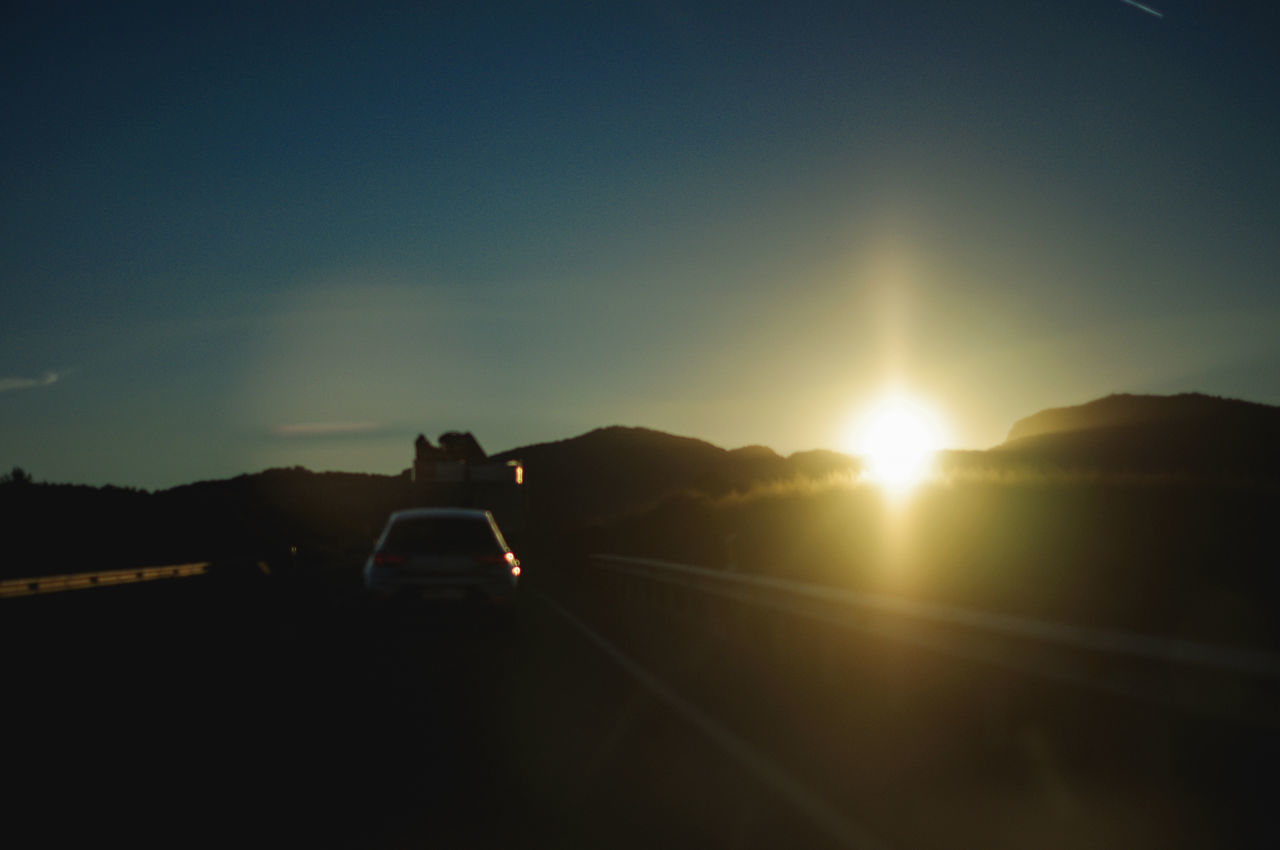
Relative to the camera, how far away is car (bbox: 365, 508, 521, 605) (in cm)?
1609

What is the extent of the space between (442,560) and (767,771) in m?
8.88

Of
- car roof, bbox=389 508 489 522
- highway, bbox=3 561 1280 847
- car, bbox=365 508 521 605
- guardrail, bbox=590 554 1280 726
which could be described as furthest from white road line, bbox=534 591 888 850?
car roof, bbox=389 508 489 522

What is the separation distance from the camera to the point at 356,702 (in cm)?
1104

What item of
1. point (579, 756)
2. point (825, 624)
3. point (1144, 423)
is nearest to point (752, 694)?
point (825, 624)

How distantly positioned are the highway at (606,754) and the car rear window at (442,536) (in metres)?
1.74

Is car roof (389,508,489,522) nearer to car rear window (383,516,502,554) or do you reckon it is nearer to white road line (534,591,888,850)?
car rear window (383,516,502,554)

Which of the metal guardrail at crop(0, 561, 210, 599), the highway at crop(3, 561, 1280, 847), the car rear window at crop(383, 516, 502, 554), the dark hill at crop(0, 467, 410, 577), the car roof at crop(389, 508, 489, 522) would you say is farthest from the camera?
the dark hill at crop(0, 467, 410, 577)

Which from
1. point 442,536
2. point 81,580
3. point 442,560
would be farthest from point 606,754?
point 81,580

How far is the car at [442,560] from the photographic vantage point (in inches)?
634

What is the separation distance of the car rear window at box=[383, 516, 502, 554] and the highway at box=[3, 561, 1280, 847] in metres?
1.74

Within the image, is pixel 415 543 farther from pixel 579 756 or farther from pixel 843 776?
pixel 843 776

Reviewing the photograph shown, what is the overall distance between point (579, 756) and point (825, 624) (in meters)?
4.83

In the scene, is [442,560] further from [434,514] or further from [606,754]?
[606,754]

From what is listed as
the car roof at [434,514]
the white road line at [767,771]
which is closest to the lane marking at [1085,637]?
the white road line at [767,771]
